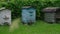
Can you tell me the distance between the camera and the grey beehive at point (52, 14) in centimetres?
1234

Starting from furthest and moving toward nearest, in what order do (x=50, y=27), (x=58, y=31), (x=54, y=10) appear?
(x=54, y=10), (x=50, y=27), (x=58, y=31)

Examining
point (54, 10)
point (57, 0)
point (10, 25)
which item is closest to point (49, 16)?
point (54, 10)

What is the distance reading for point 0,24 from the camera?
1196cm

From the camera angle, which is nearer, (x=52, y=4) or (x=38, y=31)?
(x=38, y=31)

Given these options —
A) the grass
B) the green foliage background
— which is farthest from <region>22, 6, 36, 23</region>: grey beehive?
the green foliage background

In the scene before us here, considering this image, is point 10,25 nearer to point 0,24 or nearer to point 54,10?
point 0,24

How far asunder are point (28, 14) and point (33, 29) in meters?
1.31

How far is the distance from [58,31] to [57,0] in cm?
330

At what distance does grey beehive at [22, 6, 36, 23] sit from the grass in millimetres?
364

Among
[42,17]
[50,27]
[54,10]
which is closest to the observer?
[50,27]

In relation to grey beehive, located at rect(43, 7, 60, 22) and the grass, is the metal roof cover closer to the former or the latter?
grey beehive, located at rect(43, 7, 60, 22)

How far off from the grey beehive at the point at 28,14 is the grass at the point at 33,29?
36 centimetres

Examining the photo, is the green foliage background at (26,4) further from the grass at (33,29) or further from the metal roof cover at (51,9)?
the grass at (33,29)

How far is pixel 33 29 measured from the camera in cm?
1112
